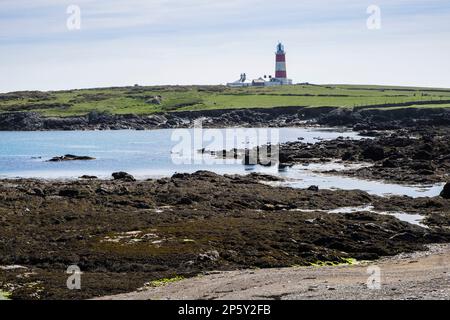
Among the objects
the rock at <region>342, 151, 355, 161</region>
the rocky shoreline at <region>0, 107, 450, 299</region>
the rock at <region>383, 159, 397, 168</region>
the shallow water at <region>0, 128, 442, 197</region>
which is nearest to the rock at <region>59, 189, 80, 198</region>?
the rocky shoreline at <region>0, 107, 450, 299</region>

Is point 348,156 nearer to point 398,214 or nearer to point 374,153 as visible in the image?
point 374,153

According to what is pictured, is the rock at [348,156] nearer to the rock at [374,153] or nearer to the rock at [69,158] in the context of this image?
the rock at [374,153]

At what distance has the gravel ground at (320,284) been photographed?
30.7m

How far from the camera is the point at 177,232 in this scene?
43.7 meters

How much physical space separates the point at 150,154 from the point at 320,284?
7644cm

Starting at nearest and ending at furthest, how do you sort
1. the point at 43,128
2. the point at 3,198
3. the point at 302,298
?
the point at 302,298 < the point at 3,198 < the point at 43,128

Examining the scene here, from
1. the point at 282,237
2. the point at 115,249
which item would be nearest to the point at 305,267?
the point at 282,237

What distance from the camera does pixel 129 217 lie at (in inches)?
1917

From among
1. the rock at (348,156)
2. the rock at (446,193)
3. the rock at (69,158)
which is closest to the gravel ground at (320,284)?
the rock at (446,193)

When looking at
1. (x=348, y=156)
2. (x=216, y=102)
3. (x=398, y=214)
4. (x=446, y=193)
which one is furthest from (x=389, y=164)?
(x=216, y=102)

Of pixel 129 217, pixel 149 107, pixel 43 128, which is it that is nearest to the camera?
pixel 129 217

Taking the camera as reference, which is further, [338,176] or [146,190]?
[338,176]

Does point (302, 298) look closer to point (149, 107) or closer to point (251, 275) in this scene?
point (251, 275)

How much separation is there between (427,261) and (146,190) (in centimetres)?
2889
